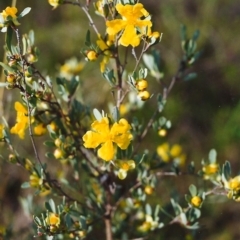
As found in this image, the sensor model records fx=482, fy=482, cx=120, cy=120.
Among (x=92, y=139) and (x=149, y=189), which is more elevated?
(x=92, y=139)

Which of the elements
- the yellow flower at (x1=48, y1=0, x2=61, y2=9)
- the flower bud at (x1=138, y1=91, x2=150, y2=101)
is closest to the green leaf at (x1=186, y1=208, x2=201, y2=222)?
the flower bud at (x1=138, y1=91, x2=150, y2=101)

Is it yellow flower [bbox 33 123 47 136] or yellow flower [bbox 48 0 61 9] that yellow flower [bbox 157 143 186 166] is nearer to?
yellow flower [bbox 33 123 47 136]

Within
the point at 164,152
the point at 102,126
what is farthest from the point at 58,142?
the point at 164,152

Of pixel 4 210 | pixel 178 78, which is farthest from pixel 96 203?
pixel 4 210

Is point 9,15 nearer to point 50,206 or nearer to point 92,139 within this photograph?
point 92,139

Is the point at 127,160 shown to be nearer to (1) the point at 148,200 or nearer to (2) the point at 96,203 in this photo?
(2) the point at 96,203

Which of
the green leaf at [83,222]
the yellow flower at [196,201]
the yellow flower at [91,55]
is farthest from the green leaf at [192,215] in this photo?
the yellow flower at [91,55]
